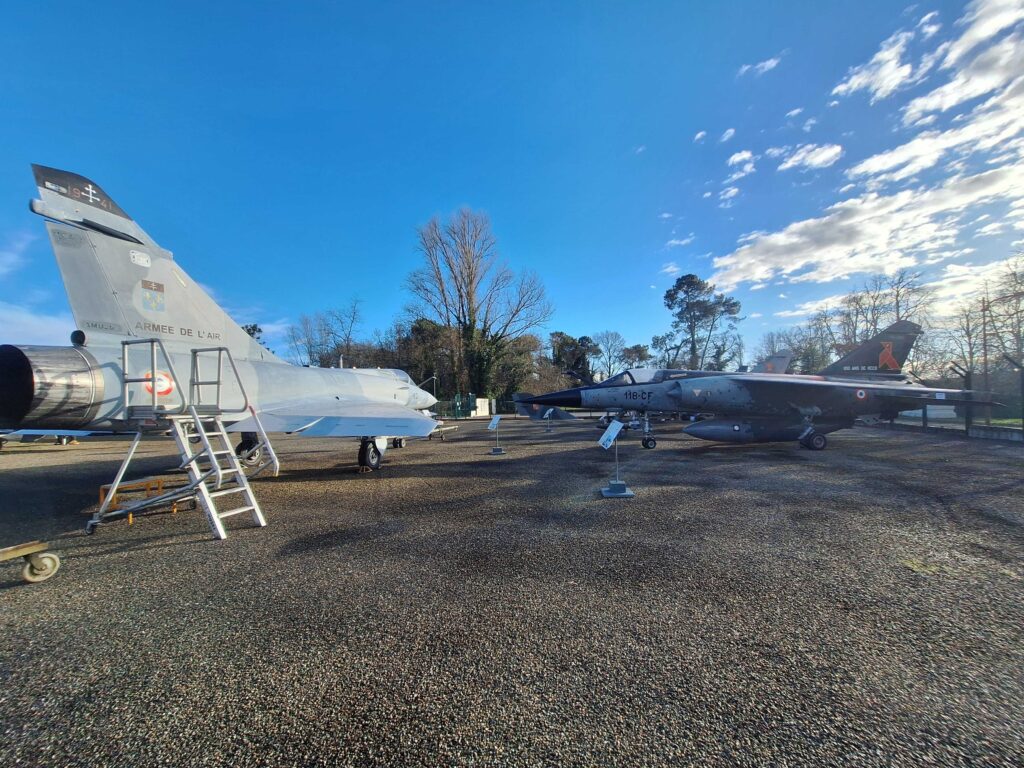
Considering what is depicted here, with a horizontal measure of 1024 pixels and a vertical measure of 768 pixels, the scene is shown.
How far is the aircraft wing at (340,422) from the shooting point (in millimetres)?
5957

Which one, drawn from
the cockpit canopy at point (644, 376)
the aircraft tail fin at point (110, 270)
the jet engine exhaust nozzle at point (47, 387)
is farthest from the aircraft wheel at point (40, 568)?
the cockpit canopy at point (644, 376)

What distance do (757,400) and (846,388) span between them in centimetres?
203

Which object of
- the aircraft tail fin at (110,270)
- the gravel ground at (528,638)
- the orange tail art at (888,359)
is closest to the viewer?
the gravel ground at (528,638)

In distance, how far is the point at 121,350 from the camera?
5.37m

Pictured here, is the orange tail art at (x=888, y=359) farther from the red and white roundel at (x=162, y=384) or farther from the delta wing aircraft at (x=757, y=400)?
the red and white roundel at (x=162, y=384)

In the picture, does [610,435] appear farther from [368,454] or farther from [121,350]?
[121,350]

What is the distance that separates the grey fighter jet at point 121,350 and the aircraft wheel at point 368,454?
1.26m

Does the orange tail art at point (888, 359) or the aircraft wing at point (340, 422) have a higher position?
the orange tail art at point (888, 359)

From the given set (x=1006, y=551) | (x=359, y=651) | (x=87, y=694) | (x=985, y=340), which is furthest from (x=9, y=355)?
(x=985, y=340)

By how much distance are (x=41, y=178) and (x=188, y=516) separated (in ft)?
15.1

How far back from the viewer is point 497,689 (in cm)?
194

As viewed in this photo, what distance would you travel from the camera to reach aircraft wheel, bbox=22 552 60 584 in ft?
10.6

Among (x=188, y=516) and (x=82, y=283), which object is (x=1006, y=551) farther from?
(x=82, y=283)

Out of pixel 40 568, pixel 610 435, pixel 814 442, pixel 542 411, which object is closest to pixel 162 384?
pixel 40 568
